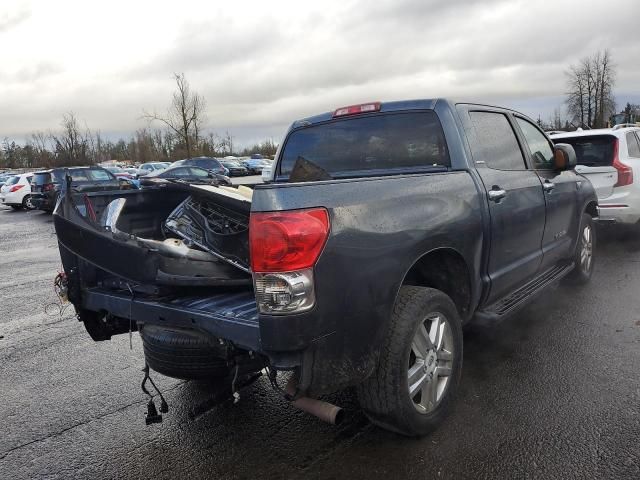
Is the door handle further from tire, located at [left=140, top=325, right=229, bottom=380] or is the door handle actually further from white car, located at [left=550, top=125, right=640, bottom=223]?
white car, located at [left=550, top=125, right=640, bottom=223]

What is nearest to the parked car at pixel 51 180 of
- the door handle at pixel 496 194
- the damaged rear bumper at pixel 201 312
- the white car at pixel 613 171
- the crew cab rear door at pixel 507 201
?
the white car at pixel 613 171

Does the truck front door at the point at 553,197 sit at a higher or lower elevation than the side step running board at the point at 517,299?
higher

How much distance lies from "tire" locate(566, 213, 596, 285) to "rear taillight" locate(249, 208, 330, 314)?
4136mm

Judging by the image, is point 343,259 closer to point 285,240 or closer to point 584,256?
point 285,240

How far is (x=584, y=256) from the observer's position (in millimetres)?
5773

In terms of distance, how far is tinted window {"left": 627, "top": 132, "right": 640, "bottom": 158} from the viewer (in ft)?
25.6

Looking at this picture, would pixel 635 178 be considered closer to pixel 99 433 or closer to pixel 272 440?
pixel 272 440

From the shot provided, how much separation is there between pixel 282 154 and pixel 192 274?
2048mm

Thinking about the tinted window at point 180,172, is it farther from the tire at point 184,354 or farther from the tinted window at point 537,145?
the tire at point 184,354

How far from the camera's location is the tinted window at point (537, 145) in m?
4.54

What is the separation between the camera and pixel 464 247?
3182 mm

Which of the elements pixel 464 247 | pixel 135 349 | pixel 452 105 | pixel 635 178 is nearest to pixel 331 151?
pixel 452 105

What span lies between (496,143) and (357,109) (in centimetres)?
111

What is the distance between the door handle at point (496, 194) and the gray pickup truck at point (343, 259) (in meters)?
0.02
